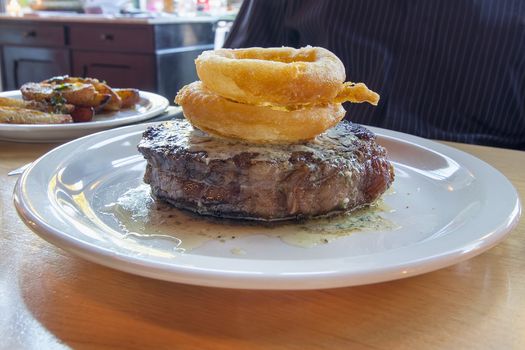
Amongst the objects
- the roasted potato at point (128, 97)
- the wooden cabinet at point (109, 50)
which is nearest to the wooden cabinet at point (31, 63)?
the wooden cabinet at point (109, 50)

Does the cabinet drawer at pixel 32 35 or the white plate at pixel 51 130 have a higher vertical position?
the cabinet drawer at pixel 32 35

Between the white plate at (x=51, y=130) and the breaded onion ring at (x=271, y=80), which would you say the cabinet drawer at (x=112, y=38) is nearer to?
the white plate at (x=51, y=130)

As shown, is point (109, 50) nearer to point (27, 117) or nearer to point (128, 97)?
point (128, 97)

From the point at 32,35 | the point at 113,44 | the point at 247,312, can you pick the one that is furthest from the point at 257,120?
the point at 32,35

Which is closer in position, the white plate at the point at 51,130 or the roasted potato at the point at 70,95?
the white plate at the point at 51,130

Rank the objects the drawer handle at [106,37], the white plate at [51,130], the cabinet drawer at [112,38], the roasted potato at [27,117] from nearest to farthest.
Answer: the white plate at [51,130] → the roasted potato at [27,117] → the cabinet drawer at [112,38] → the drawer handle at [106,37]

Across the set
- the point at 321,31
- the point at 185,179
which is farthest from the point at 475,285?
the point at 321,31

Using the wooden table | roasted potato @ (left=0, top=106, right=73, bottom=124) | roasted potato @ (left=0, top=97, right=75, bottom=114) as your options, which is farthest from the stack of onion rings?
roasted potato @ (left=0, top=97, right=75, bottom=114)

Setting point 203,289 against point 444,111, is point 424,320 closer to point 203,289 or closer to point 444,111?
point 203,289
